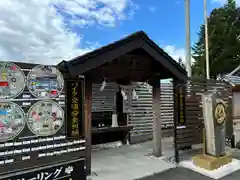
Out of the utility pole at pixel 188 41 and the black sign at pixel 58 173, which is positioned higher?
the utility pole at pixel 188 41

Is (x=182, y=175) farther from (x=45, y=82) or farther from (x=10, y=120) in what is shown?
(x=10, y=120)

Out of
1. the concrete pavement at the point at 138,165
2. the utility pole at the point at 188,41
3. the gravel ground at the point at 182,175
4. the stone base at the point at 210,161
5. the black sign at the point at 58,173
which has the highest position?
the utility pole at the point at 188,41

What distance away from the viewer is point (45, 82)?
3.64 m

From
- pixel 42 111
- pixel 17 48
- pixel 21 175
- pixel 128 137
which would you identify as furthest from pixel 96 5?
pixel 21 175

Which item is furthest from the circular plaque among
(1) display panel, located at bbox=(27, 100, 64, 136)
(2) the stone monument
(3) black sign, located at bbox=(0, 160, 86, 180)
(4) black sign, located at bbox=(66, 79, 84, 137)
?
(1) display panel, located at bbox=(27, 100, 64, 136)

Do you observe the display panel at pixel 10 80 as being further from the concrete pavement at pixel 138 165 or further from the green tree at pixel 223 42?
the green tree at pixel 223 42

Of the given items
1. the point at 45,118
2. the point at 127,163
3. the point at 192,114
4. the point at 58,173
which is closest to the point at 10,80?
the point at 45,118

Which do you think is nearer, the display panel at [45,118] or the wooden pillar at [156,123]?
the display panel at [45,118]

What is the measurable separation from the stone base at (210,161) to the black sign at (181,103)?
1077mm

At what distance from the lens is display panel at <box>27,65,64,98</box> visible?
11.5 ft

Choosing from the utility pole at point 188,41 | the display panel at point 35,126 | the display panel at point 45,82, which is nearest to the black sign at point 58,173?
the display panel at point 35,126

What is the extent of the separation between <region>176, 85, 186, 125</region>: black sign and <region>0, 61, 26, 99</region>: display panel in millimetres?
4003

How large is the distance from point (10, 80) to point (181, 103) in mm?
4363

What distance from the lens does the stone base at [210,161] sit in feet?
16.4
